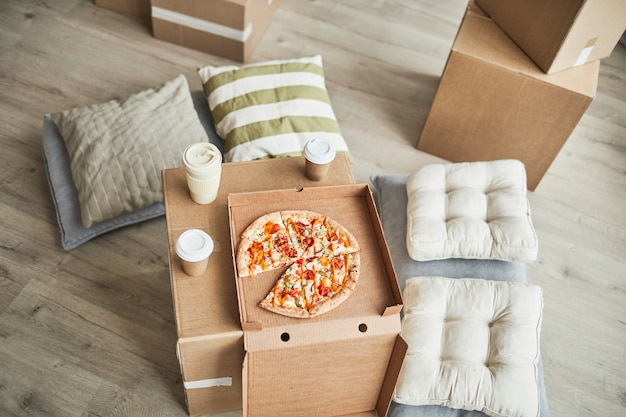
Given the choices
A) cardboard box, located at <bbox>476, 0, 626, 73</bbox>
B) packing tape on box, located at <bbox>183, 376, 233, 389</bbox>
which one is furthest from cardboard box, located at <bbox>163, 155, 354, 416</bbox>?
cardboard box, located at <bbox>476, 0, 626, 73</bbox>

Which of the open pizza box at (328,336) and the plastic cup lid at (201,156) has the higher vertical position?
the plastic cup lid at (201,156)

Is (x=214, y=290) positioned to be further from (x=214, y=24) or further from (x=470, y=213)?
(x=214, y=24)

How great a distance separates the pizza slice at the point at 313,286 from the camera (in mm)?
1279

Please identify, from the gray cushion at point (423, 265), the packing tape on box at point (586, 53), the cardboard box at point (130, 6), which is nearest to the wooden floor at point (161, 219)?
the cardboard box at point (130, 6)

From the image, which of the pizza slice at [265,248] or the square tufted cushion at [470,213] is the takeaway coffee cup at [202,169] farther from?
the square tufted cushion at [470,213]

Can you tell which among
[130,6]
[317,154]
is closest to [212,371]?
[317,154]

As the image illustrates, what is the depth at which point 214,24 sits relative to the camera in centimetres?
234

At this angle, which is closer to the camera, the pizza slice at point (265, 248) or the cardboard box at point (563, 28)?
the pizza slice at point (265, 248)

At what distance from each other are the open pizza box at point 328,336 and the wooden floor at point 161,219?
1.33 feet

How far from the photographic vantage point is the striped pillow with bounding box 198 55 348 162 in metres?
1.93

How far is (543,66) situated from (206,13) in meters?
1.31

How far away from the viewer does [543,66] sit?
191 cm

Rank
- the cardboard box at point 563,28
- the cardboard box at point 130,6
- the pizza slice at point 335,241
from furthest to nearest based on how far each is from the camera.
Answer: the cardboard box at point 130,6 → the cardboard box at point 563,28 → the pizza slice at point 335,241

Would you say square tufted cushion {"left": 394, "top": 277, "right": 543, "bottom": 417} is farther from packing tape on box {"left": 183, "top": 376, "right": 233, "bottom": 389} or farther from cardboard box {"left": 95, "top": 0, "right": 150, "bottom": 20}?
cardboard box {"left": 95, "top": 0, "right": 150, "bottom": 20}
